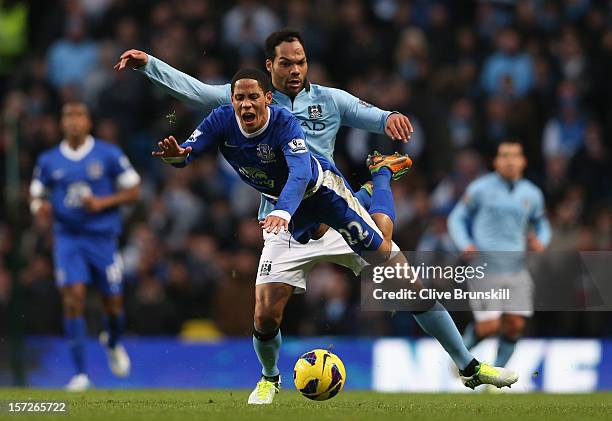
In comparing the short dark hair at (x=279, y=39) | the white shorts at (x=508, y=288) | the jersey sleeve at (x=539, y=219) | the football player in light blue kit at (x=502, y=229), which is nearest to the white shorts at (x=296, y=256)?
the short dark hair at (x=279, y=39)

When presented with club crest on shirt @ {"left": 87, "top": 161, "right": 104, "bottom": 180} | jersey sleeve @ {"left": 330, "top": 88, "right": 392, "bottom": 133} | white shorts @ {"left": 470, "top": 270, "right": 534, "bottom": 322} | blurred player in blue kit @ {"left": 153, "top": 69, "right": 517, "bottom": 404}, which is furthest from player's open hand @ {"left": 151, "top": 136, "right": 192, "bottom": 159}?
white shorts @ {"left": 470, "top": 270, "right": 534, "bottom": 322}

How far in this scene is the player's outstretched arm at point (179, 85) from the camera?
9.48 metres

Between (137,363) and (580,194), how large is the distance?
5645mm

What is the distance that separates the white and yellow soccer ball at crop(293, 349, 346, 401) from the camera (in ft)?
29.4

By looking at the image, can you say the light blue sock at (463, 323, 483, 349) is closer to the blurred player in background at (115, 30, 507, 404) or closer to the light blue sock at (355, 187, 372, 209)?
the light blue sock at (355, 187, 372, 209)

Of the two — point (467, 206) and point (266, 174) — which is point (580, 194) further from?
point (266, 174)

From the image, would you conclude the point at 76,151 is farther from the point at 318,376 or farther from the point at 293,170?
the point at 318,376

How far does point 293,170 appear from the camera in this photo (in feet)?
28.8

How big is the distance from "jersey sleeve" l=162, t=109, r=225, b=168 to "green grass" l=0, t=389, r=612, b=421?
1761mm

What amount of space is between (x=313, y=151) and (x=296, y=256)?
2.84ft

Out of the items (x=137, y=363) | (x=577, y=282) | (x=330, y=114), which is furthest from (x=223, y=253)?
(x=330, y=114)

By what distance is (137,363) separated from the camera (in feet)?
47.2

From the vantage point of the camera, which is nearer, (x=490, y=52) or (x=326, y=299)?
(x=326, y=299)

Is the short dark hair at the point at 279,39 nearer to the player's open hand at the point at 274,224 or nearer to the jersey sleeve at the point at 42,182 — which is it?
the player's open hand at the point at 274,224
